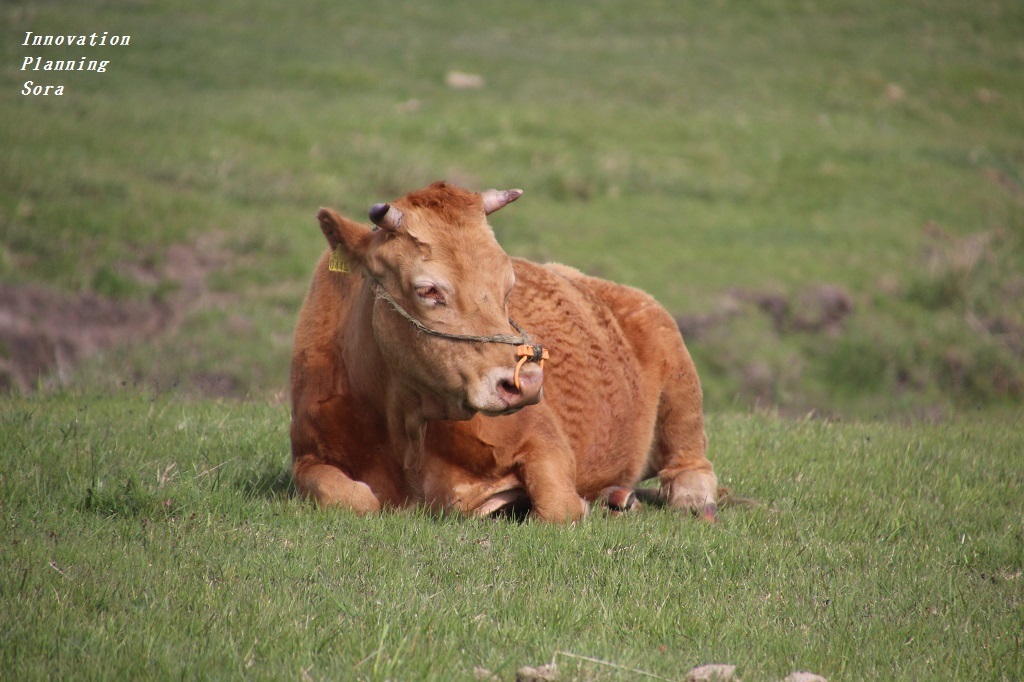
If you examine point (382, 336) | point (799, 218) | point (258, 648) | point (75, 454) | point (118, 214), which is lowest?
point (799, 218)

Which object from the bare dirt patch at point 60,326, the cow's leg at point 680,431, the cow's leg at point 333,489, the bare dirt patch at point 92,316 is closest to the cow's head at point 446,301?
the cow's leg at point 333,489

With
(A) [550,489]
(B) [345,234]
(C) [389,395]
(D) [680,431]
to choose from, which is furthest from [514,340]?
(D) [680,431]

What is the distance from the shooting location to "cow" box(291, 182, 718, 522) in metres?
6.14

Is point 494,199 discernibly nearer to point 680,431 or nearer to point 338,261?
point 338,261

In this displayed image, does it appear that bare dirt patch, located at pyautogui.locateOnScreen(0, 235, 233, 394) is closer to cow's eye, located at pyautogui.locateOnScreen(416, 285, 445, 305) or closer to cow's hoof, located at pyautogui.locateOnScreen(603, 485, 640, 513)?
cow's hoof, located at pyautogui.locateOnScreen(603, 485, 640, 513)

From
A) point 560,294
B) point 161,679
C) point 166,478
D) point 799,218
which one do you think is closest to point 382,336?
point 166,478

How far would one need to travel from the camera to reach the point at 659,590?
18.5ft

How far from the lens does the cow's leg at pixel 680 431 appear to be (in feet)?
27.4

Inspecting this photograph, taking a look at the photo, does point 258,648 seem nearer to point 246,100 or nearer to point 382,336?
point 382,336

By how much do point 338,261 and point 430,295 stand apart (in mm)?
869

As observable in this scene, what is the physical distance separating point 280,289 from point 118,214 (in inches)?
123

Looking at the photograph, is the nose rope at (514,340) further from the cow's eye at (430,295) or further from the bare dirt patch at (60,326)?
the bare dirt patch at (60,326)

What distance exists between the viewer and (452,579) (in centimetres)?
560

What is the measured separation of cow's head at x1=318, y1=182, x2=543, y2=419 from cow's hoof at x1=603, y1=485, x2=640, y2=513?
175 centimetres
